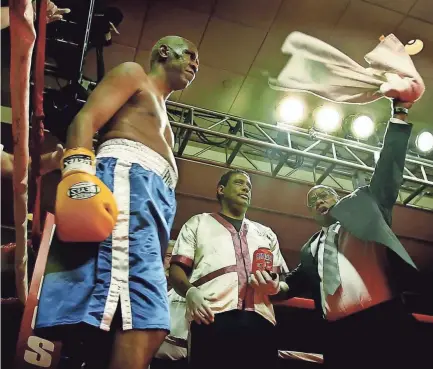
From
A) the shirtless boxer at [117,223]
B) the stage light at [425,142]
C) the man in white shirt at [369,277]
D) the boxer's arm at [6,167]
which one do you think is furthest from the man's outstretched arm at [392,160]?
the stage light at [425,142]

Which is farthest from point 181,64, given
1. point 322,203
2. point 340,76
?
point 322,203

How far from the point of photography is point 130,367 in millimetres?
1073

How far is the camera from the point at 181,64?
1639 mm

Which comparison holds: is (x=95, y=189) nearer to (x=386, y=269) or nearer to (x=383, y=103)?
(x=386, y=269)

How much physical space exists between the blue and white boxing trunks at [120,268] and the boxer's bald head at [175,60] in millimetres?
408

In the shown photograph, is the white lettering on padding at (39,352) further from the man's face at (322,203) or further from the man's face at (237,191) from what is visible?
the man's face at (322,203)

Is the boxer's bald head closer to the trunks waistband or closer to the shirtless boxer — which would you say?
the shirtless boxer

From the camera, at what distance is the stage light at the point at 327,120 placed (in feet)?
15.4

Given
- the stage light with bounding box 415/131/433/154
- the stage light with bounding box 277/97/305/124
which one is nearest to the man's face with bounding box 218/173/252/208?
the stage light with bounding box 277/97/305/124

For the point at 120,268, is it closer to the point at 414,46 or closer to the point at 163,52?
the point at 163,52

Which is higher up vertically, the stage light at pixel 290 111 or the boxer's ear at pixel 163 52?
the stage light at pixel 290 111

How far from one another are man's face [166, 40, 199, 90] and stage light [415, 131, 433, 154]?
3.90 meters

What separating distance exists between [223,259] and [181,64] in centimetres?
80

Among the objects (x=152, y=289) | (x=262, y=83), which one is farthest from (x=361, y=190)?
(x=262, y=83)
